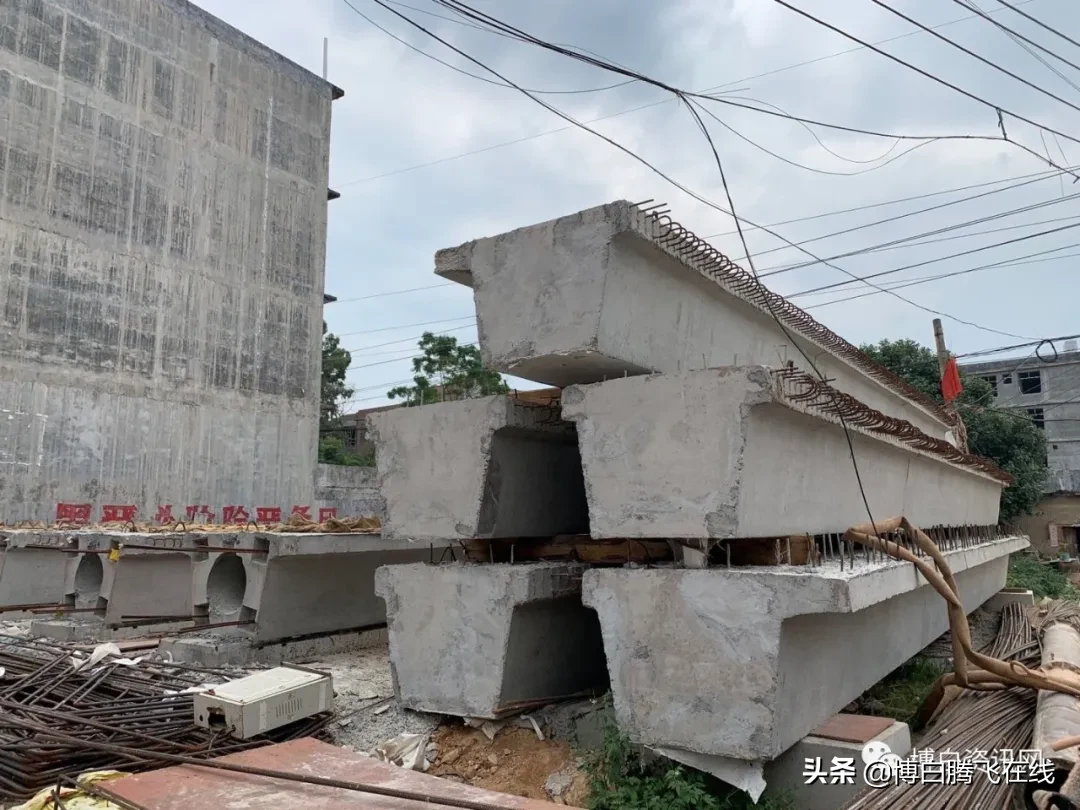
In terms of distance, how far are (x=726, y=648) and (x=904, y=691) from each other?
4286 millimetres

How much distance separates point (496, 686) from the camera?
16.8 feet

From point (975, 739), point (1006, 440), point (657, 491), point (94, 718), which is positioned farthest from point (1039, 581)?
point (94, 718)

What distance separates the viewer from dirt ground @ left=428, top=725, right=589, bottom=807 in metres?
4.59

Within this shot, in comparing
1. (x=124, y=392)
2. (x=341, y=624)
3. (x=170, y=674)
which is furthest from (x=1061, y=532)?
(x=124, y=392)

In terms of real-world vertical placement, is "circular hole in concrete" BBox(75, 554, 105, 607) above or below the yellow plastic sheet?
above

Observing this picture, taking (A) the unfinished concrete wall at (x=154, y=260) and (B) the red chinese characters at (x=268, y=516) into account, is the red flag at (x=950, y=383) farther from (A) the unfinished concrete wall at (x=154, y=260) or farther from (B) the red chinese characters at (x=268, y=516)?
(A) the unfinished concrete wall at (x=154, y=260)

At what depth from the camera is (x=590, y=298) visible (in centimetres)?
478

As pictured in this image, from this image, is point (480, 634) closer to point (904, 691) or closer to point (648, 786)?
point (648, 786)

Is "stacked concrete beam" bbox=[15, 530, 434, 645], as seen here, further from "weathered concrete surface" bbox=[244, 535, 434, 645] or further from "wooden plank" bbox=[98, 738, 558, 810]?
"wooden plank" bbox=[98, 738, 558, 810]

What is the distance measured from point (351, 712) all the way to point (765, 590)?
10.8 ft

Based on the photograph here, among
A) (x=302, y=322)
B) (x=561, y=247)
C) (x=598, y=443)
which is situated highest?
(x=302, y=322)

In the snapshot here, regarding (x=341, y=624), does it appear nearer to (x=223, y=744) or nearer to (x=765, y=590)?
(x=223, y=744)

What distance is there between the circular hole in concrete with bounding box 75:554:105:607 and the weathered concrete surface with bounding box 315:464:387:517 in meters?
16.7

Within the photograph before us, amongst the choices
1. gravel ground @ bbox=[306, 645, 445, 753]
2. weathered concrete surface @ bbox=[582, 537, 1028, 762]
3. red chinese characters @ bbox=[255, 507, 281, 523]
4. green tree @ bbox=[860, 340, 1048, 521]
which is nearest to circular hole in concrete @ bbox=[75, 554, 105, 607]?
red chinese characters @ bbox=[255, 507, 281, 523]
